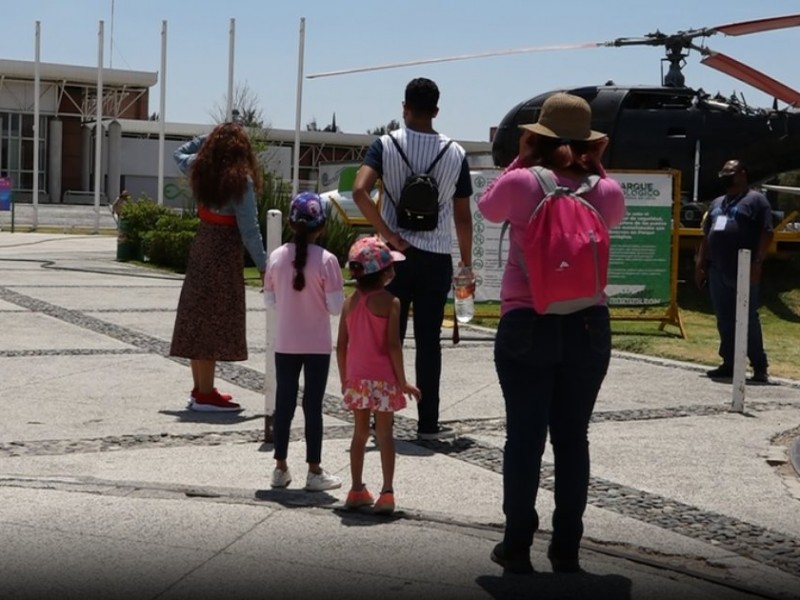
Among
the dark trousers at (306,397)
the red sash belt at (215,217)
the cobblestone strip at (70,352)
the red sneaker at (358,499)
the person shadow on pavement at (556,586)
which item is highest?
the red sash belt at (215,217)

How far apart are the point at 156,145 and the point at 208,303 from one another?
189 feet

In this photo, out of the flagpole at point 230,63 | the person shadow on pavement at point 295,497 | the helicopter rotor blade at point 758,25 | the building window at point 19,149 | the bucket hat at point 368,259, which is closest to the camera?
the bucket hat at point 368,259

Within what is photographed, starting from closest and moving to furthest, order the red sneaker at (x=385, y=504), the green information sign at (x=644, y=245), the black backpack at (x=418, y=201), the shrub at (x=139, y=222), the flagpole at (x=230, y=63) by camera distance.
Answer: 1. the red sneaker at (x=385, y=504)
2. the black backpack at (x=418, y=201)
3. the green information sign at (x=644, y=245)
4. the shrub at (x=139, y=222)
5. the flagpole at (x=230, y=63)

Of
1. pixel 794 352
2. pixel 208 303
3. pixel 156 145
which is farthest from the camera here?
pixel 156 145

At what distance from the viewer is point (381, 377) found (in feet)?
21.1

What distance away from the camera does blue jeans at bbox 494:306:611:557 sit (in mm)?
5359

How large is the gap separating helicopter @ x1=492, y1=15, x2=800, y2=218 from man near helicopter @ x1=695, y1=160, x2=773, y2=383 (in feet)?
23.6

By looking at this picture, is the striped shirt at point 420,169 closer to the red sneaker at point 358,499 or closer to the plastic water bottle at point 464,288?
the plastic water bottle at point 464,288

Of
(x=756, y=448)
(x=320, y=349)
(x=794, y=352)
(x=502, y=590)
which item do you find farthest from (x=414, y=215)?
(x=794, y=352)

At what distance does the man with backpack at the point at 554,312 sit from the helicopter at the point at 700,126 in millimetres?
13590

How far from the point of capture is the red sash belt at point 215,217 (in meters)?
9.15

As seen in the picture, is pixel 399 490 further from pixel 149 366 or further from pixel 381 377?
pixel 149 366

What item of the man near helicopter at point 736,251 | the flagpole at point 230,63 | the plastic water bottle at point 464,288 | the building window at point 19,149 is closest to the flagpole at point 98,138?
the flagpole at point 230,63

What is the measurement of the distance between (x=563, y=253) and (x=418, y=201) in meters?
2.99
